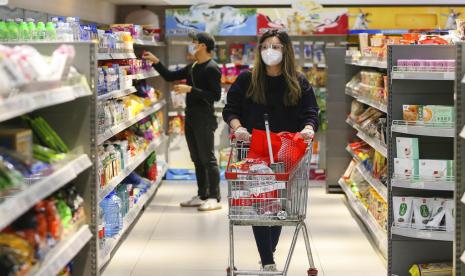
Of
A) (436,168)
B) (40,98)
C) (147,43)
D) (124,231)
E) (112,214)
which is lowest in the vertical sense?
(124,231)

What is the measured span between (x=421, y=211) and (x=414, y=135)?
549 mm

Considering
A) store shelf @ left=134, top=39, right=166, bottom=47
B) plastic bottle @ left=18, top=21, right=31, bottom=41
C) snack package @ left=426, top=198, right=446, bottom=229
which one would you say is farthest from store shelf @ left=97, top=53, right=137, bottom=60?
snack package @ left=426, top=198, right=446, bottom=229

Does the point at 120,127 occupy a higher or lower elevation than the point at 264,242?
higher

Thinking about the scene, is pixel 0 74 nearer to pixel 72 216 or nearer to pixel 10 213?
pixel 10 213

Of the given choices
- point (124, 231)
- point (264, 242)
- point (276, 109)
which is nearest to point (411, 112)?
point (276, 109)

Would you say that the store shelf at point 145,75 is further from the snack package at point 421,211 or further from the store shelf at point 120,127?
the snack package at point 421,211

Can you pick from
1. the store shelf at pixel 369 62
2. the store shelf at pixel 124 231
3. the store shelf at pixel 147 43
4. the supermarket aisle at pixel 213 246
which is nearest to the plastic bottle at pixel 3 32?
the store shelf at pixel 124 231

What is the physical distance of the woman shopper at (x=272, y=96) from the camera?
496 centimetres

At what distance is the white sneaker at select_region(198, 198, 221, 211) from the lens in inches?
324

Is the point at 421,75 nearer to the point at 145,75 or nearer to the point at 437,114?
the point at 437,114

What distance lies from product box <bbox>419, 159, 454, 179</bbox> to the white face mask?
1.18 metres

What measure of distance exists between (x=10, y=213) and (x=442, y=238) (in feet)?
10.4

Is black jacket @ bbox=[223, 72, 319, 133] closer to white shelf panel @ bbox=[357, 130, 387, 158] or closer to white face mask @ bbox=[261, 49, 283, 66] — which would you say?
white face mask @ bbox=[261, 49, 283, 66]

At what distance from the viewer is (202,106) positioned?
8.02m
